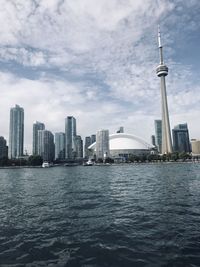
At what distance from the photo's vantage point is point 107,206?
2659 centimetres

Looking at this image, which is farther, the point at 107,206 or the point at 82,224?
the point at 107,206

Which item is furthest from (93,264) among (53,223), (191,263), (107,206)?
(107,206)

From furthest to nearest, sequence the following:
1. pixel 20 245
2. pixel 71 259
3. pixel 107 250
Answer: pixel 20 245 < pixel 107 250 < pixel 71 259

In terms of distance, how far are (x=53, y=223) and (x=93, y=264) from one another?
8665 mm

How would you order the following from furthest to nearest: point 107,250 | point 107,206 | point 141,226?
point 107,206
point 141,226
point 107,250

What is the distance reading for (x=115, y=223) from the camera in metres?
19.7

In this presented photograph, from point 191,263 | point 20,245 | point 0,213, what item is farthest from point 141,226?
point 0,213

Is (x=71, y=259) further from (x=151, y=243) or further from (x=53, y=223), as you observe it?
(x=53, y=223)

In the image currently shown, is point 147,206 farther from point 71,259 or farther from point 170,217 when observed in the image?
point 71,259

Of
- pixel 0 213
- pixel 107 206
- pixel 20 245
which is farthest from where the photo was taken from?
pixel 107 206

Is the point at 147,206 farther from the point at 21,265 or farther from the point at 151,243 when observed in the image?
the point at 21,265

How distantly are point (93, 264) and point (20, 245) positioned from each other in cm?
530

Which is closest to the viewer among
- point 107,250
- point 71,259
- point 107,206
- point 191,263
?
point 191,263

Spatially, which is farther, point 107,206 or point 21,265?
point 107,206
